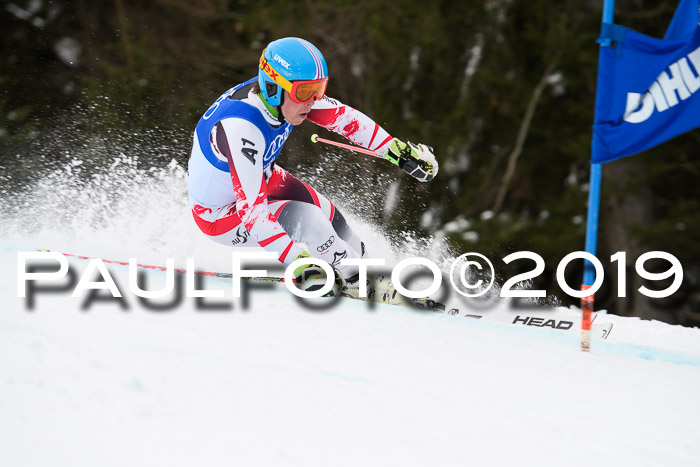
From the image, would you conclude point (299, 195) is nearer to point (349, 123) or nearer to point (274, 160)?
point (274, 160)

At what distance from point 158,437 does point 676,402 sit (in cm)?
205

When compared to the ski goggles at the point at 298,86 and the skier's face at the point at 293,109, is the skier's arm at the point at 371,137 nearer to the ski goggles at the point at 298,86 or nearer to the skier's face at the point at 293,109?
the skier's face at the point at 293,109

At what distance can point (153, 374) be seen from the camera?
2.36 meters

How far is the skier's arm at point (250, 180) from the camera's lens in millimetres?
3480

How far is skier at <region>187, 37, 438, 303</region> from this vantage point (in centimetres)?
352

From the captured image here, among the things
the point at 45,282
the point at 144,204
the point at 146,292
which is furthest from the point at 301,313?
the point at 144,204

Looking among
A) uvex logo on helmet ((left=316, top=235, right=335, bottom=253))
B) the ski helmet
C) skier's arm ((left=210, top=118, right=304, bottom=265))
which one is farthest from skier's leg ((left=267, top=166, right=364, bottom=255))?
the ski helmet

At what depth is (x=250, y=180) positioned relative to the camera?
137 inches

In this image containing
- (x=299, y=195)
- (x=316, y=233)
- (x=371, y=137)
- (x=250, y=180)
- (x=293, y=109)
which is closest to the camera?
(x=250, y=180)

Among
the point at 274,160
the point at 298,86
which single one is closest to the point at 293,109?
the point at 298,86

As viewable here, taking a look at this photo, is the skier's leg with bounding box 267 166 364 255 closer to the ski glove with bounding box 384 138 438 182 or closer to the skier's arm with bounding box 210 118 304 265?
the ski glove with bounding box 384 138 438 182

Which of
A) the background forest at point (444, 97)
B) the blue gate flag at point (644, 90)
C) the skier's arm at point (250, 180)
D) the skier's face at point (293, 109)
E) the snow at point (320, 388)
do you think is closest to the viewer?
the snow at point (320, 388)

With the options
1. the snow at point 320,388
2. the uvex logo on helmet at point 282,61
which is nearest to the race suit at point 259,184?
the uvex logo on helmet at point 282,61

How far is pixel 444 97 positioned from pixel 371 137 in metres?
6.03
